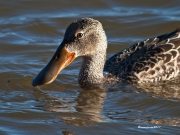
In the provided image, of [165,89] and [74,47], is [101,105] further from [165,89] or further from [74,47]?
[165,89]

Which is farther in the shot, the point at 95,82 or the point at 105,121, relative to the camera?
→ the point at 95,82

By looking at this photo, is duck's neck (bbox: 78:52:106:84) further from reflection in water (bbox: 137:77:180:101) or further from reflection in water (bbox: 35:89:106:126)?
reflection in water (bbox: 137:77:180:101)

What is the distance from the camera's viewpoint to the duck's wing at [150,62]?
34.4 ft

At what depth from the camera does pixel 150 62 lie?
412 inches

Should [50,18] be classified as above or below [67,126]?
above

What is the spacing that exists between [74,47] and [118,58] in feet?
3.49

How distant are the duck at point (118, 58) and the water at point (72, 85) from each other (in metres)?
0.20

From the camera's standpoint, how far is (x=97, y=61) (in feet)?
34.7

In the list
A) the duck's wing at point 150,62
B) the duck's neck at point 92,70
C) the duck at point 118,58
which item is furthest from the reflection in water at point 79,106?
the duck's wing at point 150,62

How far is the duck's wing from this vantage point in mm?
10477

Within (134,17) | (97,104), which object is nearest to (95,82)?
(97,104)

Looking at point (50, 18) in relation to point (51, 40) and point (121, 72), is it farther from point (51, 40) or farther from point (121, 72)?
point (121, 72)

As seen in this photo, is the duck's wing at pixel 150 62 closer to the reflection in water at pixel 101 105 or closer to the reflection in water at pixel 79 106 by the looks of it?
the reflection in water at pixel 101 105

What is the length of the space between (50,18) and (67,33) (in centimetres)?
404
